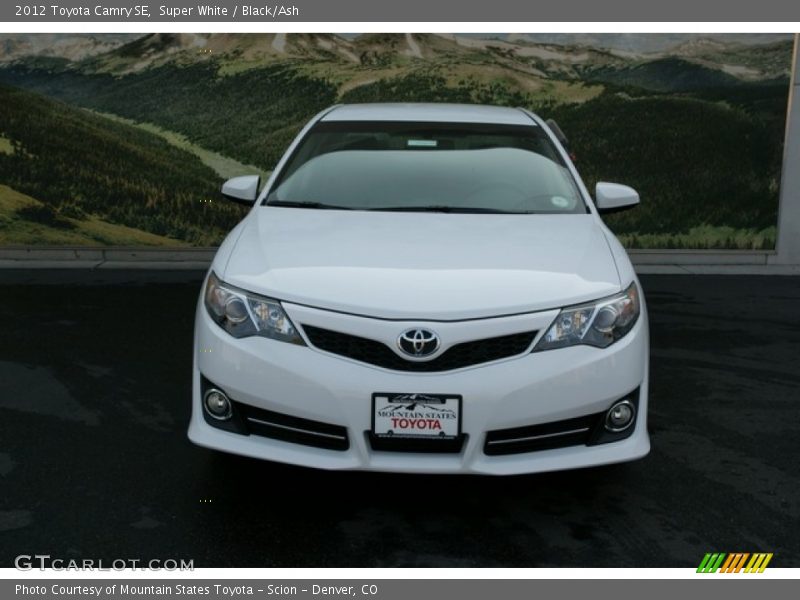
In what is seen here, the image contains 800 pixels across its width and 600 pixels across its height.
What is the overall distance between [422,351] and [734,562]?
1.30 m

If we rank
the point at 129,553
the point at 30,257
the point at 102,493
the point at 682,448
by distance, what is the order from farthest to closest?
1. the point at 30,257
2. the point at 682,448
3. the point at 102,493
4. the point at 129,553

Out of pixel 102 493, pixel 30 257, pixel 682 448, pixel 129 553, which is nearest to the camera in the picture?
pixel 129 553

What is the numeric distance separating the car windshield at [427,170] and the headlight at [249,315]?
1.01 meters

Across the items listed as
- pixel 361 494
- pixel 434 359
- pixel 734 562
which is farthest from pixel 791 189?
pixel 434 359

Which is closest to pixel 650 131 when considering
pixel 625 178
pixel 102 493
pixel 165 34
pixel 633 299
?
pixel 625 178

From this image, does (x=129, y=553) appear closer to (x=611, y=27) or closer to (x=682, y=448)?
(x=682, y=448)

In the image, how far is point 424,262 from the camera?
3.76 m

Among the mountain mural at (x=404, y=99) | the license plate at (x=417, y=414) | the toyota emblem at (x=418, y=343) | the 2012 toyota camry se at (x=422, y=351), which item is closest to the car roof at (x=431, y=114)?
the 2012 toyota camry se at (x=422, y=351)

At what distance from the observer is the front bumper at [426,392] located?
132 inches

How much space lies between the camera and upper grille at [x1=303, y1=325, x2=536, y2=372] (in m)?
3.39

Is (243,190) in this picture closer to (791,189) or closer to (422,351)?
(422,351)

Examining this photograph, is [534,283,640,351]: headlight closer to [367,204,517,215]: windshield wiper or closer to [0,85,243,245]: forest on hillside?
[367,204,517,215]: windshield wiper

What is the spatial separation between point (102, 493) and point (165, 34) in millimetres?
7808

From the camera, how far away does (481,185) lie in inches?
188
